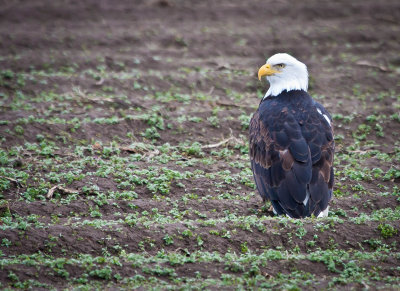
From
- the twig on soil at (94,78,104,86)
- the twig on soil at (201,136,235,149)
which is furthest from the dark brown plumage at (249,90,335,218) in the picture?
the twig on soil at (94,78,104,86)

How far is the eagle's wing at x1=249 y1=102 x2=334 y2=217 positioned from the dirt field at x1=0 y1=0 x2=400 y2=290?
31cm

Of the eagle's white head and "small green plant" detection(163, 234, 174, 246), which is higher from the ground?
the eagle's white head

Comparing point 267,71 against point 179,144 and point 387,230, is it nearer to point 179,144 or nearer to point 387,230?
point 179,144

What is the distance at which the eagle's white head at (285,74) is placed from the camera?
295 inches

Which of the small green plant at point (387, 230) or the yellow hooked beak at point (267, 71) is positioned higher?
the yellow hooked beak at point (267, 71)

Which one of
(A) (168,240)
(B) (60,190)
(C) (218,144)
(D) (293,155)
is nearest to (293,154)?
(D) (293,155)

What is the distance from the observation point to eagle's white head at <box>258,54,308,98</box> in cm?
750

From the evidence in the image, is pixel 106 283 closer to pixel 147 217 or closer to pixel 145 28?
pixel 147 217

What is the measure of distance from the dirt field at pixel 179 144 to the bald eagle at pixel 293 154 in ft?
1.03

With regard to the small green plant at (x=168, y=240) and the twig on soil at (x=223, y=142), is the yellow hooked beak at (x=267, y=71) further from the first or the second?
the small green plant at (x=168, y=240)

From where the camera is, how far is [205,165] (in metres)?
7.76

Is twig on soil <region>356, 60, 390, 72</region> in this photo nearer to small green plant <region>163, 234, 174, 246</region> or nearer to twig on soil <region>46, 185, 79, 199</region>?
twig on soil <region>46, 185, 79, 199</region>

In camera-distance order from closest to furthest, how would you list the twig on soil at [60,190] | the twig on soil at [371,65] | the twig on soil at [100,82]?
the twig on soil at [60,190] < the twig on soil at [100,82] < the twig on soil at [371,65]

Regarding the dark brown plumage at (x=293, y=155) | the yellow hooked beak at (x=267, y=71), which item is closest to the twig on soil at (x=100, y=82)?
the yellow hooked beak at (x=267, y=71)
